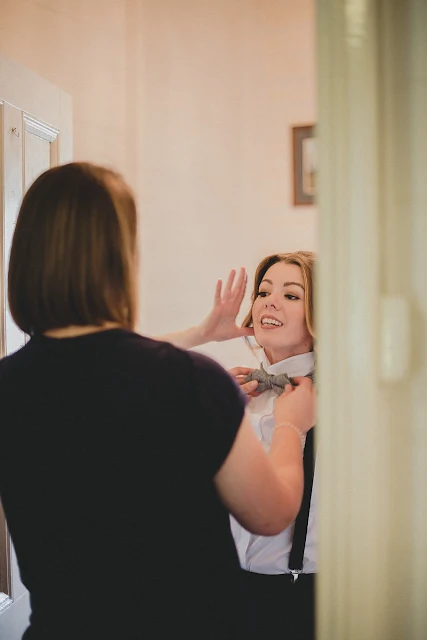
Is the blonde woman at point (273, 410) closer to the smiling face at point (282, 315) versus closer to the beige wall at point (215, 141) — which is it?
the smiling face at point (282, 315)

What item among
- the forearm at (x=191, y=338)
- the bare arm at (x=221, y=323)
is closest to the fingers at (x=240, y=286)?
the bare arm at (x=221, y=323)

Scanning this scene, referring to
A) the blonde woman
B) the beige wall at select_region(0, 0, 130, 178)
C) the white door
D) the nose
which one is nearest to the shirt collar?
the blonde woman

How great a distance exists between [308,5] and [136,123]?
0.81 meters

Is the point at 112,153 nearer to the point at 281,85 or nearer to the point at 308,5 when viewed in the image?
the point at 281,85

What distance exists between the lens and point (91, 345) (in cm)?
75

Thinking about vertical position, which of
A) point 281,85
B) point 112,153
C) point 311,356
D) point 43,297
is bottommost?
point 311,356

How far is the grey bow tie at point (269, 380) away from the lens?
4.54ft

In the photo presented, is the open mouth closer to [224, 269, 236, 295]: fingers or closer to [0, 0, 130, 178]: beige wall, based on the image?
[224, 269, 236, 295]: fingers

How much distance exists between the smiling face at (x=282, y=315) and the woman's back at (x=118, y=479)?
730mm

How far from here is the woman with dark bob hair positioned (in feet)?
2.39

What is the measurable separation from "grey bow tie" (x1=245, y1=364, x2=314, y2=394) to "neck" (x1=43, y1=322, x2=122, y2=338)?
2.16 ft

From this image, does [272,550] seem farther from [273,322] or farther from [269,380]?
[273,322]

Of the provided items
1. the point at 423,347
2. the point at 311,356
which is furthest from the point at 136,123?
the point at 423,347

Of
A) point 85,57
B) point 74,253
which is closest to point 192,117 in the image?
point 85,57
